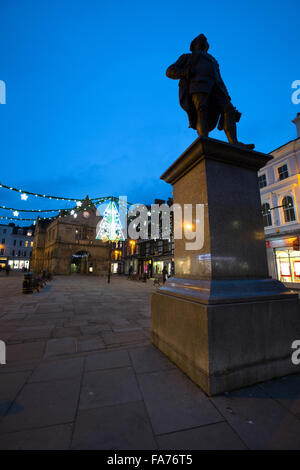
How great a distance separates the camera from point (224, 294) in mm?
2125

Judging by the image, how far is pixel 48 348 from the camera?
307cm

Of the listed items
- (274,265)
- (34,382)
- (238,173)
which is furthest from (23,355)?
(274,265)

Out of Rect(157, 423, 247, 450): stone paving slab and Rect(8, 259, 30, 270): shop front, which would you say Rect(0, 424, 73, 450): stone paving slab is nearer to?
Rect(157, 423, 247, 450): stone paving slab

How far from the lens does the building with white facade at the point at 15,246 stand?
54188 mm

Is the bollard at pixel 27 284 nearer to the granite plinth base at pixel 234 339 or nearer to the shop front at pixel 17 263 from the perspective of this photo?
the granite plinth base at pixel 234 339

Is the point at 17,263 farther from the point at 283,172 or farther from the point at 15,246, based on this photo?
the point at 283,172

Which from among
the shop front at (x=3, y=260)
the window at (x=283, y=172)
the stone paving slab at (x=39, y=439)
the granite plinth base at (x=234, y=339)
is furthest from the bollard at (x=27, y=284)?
the shop front at (x=3, y=260)

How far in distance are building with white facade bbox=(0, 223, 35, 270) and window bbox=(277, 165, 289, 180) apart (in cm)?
6264

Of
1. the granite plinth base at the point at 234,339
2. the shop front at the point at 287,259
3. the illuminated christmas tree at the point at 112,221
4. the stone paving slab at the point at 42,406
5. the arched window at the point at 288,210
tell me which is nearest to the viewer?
the stone paving slab at the point at 42,406

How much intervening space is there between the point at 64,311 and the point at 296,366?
224 inches

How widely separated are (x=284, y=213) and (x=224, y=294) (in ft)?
52.6

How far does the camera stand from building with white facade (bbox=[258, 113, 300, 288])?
14.1 metres

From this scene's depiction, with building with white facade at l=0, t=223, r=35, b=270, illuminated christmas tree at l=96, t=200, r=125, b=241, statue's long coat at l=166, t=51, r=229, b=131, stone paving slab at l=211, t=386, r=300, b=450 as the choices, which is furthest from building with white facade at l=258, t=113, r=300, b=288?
building with white facade at l=0, t=223, r=35, b=270

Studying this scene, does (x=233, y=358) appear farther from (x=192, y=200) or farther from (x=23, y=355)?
Result: (x=23, y=355)
